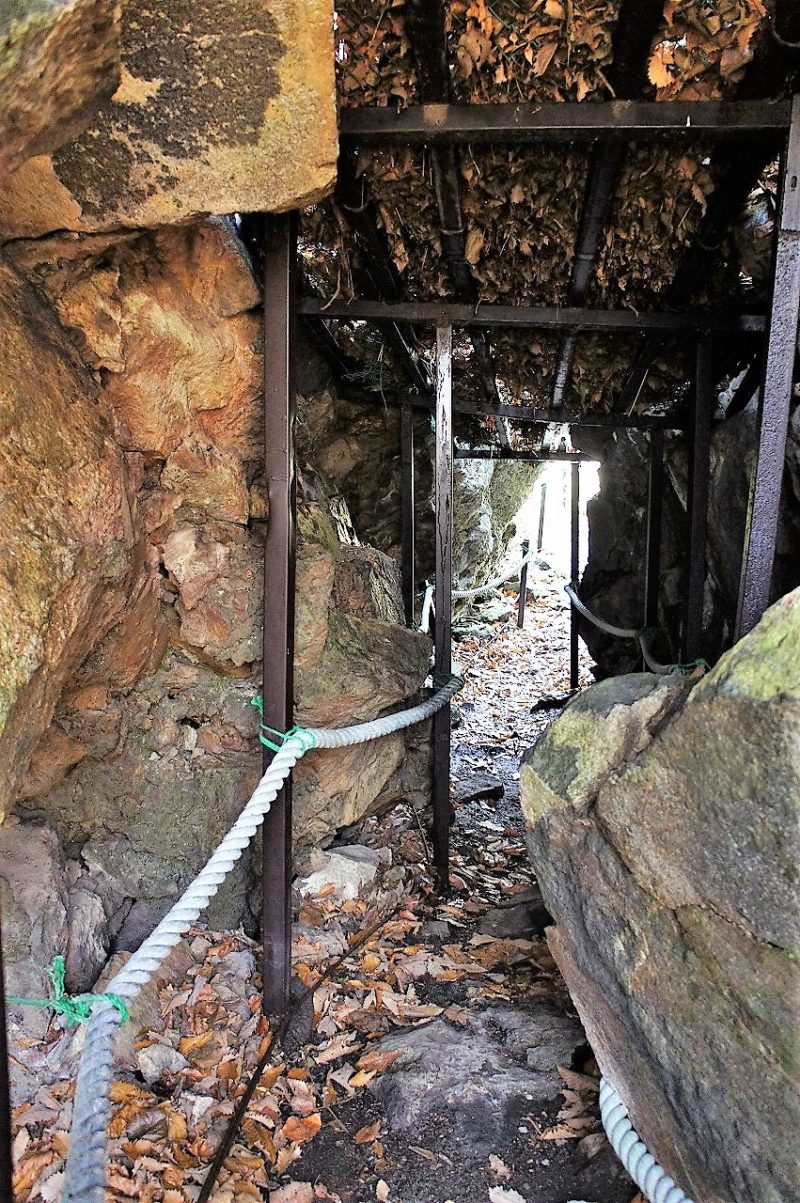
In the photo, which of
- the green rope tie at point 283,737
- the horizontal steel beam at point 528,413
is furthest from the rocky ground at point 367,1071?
the horizontal steel beam at point 528,413

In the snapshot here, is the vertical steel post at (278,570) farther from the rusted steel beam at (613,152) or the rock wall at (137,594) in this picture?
the rusted steel beam at (613,152)

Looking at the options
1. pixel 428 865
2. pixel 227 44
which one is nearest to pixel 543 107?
pixel 227 44

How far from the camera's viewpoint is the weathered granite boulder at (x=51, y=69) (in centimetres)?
148

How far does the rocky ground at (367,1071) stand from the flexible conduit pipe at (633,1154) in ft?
0.71

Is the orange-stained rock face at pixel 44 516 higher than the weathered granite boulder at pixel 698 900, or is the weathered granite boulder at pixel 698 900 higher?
the orange-stained rock face at pixel 44 516

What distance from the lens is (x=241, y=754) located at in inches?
164

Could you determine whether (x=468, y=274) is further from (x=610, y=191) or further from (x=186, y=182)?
(x=186, y=182)

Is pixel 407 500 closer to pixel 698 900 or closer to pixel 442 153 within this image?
pixel 442 153

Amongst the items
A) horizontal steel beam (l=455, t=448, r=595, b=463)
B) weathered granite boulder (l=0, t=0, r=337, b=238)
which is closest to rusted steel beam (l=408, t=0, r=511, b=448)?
weathered granite boulder (l=0, t=0, r=337, b=238)

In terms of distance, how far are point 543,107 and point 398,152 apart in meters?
0.79

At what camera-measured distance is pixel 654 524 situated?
7.73m

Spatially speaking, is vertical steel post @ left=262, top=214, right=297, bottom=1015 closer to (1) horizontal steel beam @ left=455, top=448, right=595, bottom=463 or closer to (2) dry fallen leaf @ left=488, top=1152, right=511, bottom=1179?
(2) dry fallen leaf @ left=488, top=1152, right=511, bottom=1179

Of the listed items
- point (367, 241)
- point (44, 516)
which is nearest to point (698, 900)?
point (44, 516)

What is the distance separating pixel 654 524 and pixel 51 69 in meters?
7.10
